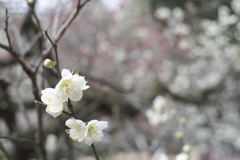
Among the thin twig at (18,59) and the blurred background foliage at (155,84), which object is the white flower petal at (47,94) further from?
the blurred background foliage at (155,84)

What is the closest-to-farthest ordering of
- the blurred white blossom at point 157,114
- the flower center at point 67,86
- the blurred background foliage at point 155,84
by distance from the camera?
the flower center at point 67,86 → the blurred white blossom at point 157,114 → the blurred background foliage at point 155,84

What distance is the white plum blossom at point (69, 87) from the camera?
517 millimetres

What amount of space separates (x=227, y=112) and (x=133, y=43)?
6.24 feet

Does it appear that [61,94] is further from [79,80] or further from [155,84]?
[155,84]

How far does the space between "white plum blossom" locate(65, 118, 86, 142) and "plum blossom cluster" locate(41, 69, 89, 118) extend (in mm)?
37

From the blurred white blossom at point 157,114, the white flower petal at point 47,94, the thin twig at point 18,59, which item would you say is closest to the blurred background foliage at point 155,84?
the blurred white blossom at point 157,114

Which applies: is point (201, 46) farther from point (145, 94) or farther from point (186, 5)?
point (145, 94)

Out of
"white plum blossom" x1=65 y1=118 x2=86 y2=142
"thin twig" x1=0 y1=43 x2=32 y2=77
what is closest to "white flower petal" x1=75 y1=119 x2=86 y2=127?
"white plum blossom" x1=65 y1=118 x2=86 y2=142

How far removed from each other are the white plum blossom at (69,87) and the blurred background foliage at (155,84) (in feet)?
3.75

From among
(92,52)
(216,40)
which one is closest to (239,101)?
(216,40)

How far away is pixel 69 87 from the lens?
0.53m

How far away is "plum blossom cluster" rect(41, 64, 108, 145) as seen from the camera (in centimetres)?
52

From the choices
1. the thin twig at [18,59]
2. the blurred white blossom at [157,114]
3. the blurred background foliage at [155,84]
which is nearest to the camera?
the thin twig at [18,59]

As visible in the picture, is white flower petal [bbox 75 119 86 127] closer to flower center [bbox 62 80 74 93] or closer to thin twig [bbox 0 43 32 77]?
flower center [bbox 62 80 74 93]
